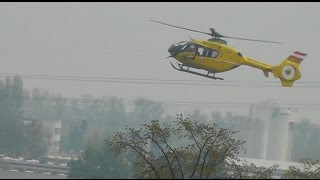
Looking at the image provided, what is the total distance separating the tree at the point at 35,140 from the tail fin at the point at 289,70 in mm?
16751

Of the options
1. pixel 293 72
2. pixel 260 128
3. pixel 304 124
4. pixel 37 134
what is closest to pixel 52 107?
pixel 37 134

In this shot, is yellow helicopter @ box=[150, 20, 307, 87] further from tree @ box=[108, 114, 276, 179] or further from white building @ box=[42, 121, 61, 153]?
white building @ box=[42, 121, 61, 153]

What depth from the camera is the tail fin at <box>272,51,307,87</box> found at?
26875mm

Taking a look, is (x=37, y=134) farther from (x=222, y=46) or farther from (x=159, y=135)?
(x=159, y=135)

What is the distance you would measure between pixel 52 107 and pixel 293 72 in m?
21.3

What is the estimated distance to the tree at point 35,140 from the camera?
40875mm

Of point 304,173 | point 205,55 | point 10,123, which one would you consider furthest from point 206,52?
point 10,123

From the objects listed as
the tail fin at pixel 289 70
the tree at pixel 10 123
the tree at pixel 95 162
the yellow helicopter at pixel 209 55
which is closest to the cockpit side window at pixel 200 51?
the yellow helicopter at pixel 209 55

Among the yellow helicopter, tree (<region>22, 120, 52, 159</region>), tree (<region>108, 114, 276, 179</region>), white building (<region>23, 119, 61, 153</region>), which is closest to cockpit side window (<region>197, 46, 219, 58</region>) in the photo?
the yellow helicopter

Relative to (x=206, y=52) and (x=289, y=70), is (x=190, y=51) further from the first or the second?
(x=289, y=70)

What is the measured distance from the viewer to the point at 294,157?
42781 millimetres

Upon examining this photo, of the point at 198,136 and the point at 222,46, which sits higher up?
the point at 222,46

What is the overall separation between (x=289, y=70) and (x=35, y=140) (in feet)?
59.9

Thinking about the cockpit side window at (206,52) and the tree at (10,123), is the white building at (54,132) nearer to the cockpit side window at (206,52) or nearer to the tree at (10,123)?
the tree at (10,123)
